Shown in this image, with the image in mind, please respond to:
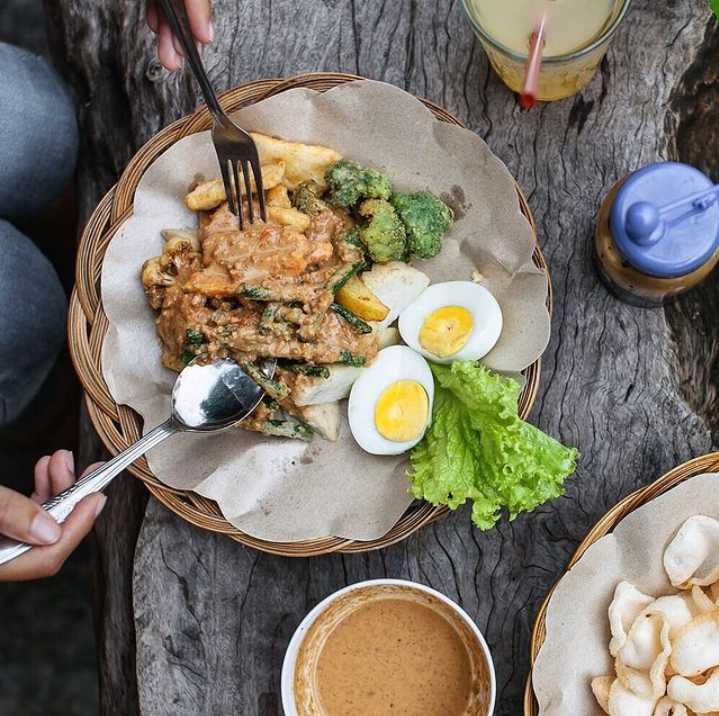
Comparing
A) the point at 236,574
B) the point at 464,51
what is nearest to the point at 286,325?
the point at 236,574

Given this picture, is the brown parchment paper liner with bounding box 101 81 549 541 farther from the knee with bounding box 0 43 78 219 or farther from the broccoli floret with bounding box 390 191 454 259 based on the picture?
the knee with bounding box 0 43 78 219

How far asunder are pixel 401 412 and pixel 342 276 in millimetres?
373

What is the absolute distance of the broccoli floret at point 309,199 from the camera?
2533 millimetres

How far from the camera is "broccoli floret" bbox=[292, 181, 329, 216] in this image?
2.53 m

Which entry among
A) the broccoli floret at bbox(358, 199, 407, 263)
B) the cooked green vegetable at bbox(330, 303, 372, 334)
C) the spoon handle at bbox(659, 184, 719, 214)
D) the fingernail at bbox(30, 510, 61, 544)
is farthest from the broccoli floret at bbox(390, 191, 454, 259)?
the fingernail at bbox(30, 510, 61, 544)

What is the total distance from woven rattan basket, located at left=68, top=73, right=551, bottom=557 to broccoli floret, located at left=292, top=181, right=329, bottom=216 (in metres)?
0.26

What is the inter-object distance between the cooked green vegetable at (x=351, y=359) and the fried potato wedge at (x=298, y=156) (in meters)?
0.47

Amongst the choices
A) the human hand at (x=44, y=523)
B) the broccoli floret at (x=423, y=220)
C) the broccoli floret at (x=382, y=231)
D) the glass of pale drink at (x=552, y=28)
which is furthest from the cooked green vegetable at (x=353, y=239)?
the human hand at (x=44, y=523)

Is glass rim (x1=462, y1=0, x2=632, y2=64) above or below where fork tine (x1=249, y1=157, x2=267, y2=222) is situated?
above

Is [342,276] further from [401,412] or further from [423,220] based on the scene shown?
[401,412]

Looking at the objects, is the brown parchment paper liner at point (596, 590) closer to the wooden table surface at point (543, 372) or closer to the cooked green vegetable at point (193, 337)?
the wooden table surface at point (543, 372)

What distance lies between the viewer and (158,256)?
8.46 feet

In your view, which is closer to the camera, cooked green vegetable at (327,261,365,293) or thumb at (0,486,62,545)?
thumb at (0,486,62,545)

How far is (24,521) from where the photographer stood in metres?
2.12
